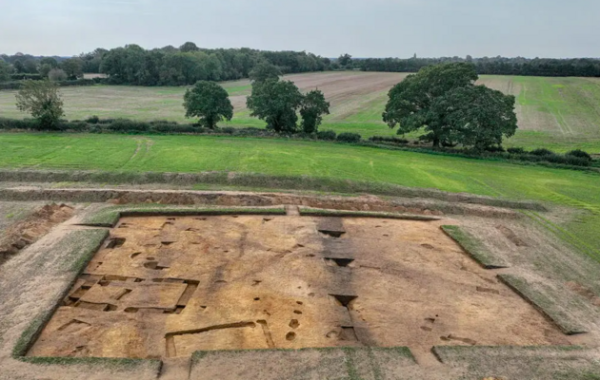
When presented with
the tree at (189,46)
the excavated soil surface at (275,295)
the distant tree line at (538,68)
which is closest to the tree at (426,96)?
the excavated soil surface at (275,295)

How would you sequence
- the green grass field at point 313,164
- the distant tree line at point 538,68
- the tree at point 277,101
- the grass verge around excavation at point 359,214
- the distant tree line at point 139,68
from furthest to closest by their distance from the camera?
the distant tree line at point 538,68 → the distant tree line at point 139,68 → the tree at point 277,101 → the green grass field at point 313,164 → the grass verge around excavation at point 359,214

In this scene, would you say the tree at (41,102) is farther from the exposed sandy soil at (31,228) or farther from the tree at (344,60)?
the tree at (344,60)

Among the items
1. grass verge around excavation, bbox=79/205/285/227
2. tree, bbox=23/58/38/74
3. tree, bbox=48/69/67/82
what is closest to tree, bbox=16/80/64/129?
grass verge around excavation, bbox=79/205/285/227

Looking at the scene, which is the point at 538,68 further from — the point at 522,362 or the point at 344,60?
the point at 522,362

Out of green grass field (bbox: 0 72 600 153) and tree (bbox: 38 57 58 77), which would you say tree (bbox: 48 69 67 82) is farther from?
green grass field (bbox: 0 72 600 153)

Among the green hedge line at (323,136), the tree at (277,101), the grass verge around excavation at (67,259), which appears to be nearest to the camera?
the grass verge around excavation at (67,259)
